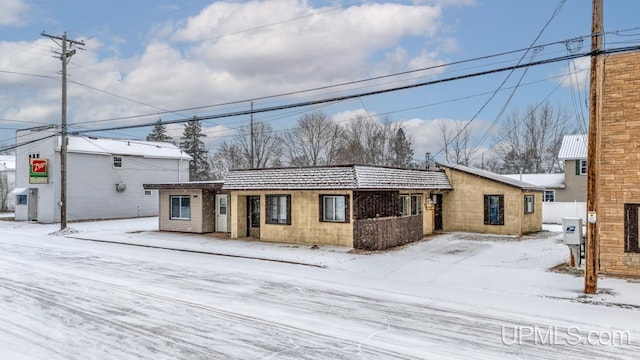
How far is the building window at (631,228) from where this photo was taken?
497 inches

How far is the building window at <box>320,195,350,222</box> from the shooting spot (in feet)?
59.3

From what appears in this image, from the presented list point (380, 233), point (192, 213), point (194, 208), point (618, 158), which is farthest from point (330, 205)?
point (618, 158)

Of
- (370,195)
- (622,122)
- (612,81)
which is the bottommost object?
(370,195)

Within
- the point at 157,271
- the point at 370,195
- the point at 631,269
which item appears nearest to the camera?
the point at 631,269

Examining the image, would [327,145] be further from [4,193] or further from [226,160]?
[4,193]

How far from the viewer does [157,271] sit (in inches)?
536

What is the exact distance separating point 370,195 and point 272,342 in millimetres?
11717

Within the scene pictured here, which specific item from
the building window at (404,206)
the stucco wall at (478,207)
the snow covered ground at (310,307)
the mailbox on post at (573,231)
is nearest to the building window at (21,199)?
the snow covered ground at (310,307)

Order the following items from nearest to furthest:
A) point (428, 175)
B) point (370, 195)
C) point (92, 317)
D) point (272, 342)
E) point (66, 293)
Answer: point (272, 342) → point (92, 317) → point (66, 293) → point (370, 195) → point (428, 175)

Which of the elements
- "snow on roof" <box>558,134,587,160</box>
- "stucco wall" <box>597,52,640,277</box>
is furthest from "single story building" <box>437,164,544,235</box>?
"snow on roof" <box>558,134,587,160</box>

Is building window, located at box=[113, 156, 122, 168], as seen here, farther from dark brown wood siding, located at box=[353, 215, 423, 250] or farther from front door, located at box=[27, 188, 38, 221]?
dark brown wood siding, located at box=[353, 215, 423, 250]

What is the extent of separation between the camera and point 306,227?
1905 centimetres

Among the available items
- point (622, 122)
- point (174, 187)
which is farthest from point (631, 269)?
point (174, 187)

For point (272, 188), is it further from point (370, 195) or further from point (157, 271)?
point (157, 271)
